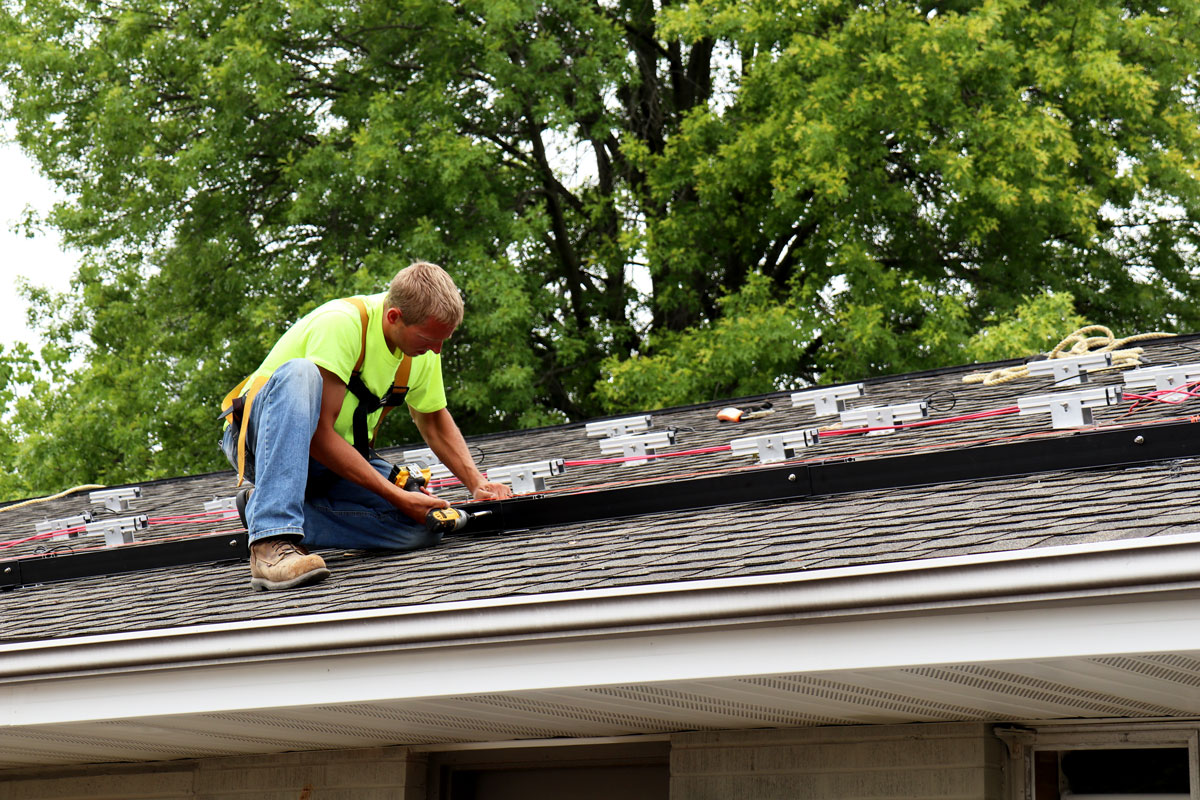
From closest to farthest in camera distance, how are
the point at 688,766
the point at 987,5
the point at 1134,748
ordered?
the point at 1134,748, the point at 688,766, the point at 987,5

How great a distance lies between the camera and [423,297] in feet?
15.1

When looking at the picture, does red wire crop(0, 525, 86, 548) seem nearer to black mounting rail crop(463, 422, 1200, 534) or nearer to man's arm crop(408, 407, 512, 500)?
man's arm crop(408, 407, 512, 500)

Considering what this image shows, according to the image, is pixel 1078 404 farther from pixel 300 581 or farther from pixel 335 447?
pixel 300 581

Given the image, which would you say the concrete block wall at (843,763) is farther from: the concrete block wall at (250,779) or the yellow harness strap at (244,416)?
the yellow harness strap at (244,416)

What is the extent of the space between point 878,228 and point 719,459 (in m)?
12.3

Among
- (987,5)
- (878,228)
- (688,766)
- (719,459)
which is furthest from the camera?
(878,228)

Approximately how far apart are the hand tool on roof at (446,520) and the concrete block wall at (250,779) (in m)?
0.87

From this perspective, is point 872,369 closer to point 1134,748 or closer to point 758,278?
point 758,278

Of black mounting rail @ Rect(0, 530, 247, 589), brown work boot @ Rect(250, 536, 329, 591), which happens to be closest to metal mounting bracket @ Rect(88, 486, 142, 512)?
black mounting rail @ Rect(0, 530, 247, 589)

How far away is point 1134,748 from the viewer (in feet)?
11.8

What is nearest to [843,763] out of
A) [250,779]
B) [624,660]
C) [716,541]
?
[716,541]

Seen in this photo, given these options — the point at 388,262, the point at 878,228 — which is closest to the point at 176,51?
the point at 388,262

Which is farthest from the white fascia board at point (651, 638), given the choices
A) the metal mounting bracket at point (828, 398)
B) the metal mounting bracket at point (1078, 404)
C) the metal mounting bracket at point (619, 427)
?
the metal mounting bracket at point (619, 427)

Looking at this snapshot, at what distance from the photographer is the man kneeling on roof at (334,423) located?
181 inches
